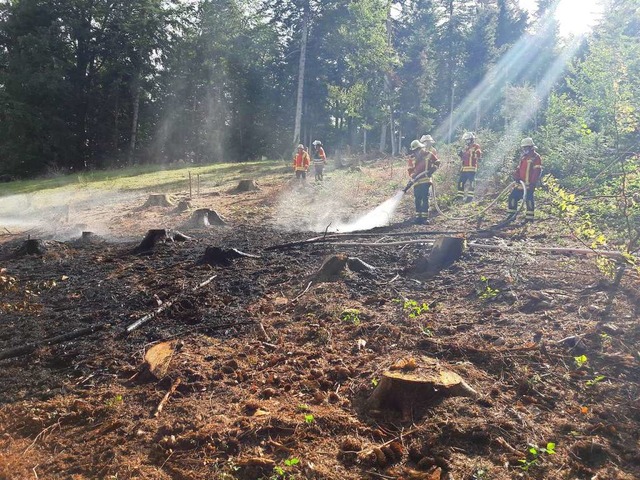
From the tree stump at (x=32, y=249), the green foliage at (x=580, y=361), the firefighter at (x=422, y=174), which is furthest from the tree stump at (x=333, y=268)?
the tree stump at (x=32, y=249)

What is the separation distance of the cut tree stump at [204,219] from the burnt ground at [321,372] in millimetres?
4514

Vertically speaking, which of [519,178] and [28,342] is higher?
[519,178]

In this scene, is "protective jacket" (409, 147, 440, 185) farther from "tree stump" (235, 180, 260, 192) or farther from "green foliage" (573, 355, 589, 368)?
"tree stump" (235, 180, 260, 192)

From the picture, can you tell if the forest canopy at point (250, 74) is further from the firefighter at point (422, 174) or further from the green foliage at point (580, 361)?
the green foliage at point (580, 361)

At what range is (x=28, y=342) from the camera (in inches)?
181

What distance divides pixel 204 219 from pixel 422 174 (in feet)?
18.7

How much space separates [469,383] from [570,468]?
35.8 inches

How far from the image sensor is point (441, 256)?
21.9 ft

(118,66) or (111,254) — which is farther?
(118,66)

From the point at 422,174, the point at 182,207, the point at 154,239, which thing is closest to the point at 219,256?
the point at 154,239

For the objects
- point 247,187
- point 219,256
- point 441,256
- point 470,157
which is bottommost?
point 219,256

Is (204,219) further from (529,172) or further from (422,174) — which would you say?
Answer: (529,172)

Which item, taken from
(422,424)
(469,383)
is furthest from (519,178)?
(422,424)

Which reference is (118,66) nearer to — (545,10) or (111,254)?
(111,254)
